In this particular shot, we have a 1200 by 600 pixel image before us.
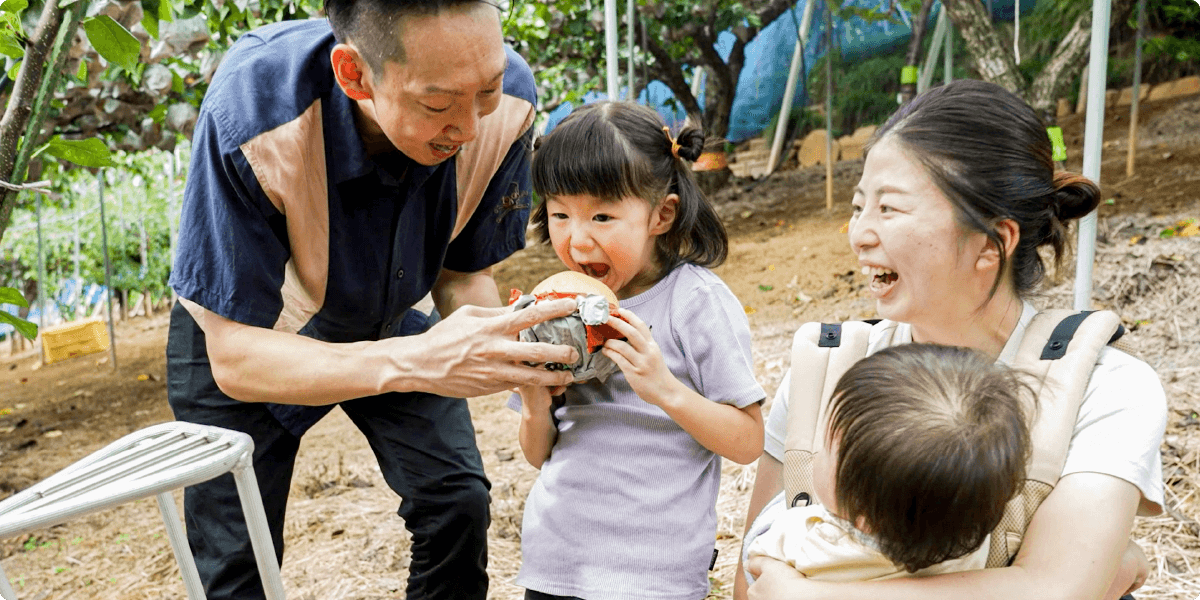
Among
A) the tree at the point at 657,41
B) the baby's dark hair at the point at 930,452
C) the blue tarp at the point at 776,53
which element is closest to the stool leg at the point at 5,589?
the baby's dark hair at the point at 930,452

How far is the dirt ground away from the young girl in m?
0.66

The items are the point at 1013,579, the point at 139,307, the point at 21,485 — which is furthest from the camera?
the point at 139,307

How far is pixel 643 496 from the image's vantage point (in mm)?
1771

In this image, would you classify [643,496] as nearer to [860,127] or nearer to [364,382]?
[364,382]

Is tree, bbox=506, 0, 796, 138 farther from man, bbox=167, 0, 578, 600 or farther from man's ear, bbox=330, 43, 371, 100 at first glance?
man's ear, bbox=330, 43, 371, 100

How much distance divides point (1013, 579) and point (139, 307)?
480 inches

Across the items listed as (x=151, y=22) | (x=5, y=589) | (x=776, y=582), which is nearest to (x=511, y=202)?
(x=151, y=22)

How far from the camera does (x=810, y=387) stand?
1.64 metres

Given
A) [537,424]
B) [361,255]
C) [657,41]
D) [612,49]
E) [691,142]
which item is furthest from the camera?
[657,41]

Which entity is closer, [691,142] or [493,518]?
[691,142]

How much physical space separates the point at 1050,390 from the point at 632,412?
74cm

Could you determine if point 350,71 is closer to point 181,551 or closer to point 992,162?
point 181,551

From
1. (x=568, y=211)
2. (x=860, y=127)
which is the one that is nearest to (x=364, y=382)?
(x=568, y=211)

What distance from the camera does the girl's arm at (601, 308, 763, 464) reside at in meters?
1.64
